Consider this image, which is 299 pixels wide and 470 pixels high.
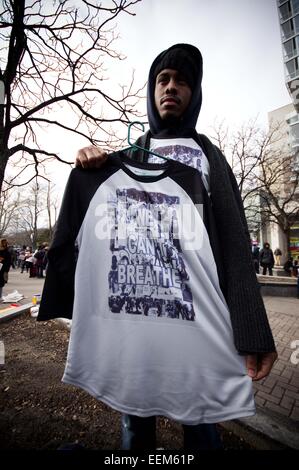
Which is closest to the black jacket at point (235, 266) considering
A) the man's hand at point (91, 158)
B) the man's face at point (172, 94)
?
the man's face at point (172, 94)

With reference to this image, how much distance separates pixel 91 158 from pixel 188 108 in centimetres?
78

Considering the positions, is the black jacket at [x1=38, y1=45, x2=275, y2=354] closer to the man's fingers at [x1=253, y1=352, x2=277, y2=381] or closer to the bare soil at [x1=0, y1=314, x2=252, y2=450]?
the man's fingers at [x1=253, y1=352, x2=277, y2=381]

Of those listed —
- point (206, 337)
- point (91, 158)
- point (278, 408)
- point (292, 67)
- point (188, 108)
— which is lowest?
point (278, 408)

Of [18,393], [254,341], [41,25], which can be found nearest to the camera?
[254,341]

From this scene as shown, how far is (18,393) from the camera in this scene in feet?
8.73

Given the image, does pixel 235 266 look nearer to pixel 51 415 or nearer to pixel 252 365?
pixel 252 365

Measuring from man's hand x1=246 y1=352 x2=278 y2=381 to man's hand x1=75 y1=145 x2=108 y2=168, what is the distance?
116 centimetres

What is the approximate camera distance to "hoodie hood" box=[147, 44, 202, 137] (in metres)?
1.49

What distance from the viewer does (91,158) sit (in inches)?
46.9

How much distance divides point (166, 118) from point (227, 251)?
939 mm

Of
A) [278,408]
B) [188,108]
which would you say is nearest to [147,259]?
[188,108]

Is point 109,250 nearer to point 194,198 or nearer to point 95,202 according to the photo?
point 95,202

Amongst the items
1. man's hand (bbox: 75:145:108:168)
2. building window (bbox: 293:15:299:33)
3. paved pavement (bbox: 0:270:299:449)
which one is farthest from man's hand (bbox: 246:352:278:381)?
building window (bbox: 293:15:299:33)
